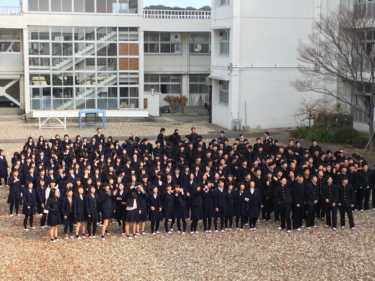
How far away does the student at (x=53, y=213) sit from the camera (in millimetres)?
12797

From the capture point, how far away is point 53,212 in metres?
12.8

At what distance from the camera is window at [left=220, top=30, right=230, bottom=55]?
3198 cm

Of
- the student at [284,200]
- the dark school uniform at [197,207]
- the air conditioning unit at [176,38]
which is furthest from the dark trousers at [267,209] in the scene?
the air conditioning unit at [176,38]

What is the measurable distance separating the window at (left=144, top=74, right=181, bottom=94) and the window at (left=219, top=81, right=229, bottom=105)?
956cm

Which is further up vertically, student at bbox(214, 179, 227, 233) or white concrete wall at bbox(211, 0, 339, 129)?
white concrete wall at bbox(211, 0, 339, 129)

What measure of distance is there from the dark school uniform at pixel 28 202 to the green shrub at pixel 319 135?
1653 cm

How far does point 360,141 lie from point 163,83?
67.3 feet

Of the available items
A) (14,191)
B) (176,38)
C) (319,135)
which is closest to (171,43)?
(176,38)

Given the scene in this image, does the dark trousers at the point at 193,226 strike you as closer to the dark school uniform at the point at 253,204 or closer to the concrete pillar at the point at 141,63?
the dark school uniform at the point at 253,204

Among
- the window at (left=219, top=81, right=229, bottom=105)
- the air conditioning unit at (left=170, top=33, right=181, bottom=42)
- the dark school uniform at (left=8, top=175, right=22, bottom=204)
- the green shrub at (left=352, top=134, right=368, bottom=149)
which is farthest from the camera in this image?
the air conditioning unit at (left=170, top=33, right=181, bottom=42)

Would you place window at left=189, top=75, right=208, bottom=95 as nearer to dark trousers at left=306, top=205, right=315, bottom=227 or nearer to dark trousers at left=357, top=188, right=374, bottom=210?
dark trousers at left=357, top=188, right=374, bottom=210

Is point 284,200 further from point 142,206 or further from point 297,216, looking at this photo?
point 142,206

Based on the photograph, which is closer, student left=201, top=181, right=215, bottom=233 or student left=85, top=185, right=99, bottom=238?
student left=85, top=185, right=99, bottom=238

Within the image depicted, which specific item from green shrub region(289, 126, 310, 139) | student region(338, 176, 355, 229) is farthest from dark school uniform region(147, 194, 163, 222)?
green shrub region(289, 126, 310, 139)
